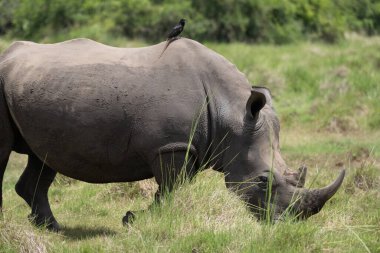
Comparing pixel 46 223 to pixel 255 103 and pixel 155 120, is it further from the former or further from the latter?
pixel 255 103

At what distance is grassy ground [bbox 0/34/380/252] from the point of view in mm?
5266

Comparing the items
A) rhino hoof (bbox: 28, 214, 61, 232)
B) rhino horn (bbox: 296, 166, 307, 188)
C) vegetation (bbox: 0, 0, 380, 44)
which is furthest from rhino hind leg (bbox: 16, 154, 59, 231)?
vegetation (bbox: 0, 0, 380, 44)

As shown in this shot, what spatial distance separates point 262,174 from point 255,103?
0.54 meters

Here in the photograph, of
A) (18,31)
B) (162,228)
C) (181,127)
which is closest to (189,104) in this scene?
(181,127)

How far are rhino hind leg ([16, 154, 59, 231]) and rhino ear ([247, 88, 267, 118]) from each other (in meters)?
2.00

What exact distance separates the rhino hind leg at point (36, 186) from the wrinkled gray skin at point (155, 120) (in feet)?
2.00

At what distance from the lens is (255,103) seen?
5938 millimetres

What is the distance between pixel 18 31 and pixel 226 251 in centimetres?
1989

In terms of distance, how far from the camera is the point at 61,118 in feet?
20.1

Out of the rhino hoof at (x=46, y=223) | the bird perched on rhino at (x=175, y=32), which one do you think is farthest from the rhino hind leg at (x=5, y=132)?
the bird perched on rhino at (x=175, y=32)

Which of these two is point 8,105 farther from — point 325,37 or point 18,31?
point 325,37

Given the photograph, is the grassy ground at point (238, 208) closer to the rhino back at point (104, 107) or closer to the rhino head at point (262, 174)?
the rhino head at point (262, 174)

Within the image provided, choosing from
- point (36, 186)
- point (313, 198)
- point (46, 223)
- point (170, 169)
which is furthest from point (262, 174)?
point (36, 186)

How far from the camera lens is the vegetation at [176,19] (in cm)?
2211
